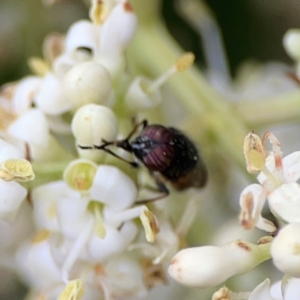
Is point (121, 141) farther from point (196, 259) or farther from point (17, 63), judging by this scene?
point (17, 63)

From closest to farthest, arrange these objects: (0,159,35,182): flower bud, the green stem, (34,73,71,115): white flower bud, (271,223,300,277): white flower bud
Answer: (271,223,300,277): white flower bud < (0,159,35,182): flower bud < (34,73,71,115): white flower bud < the green stem

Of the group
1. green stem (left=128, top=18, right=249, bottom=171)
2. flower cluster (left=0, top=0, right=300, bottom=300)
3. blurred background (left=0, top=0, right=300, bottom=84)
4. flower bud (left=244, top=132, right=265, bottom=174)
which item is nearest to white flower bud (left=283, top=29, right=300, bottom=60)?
flower cluster (left=0, top=0, right=300, bottom=300)

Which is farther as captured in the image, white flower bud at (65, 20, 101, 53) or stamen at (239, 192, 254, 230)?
white flower bud at (65, 20, 101, 53)

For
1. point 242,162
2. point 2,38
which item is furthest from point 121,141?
point 2,38

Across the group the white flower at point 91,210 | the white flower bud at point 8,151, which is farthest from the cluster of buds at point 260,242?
the white flower bud at point 8,151

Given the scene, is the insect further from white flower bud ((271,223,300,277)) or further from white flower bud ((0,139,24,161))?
white flower bud ((271,223,300,277))
